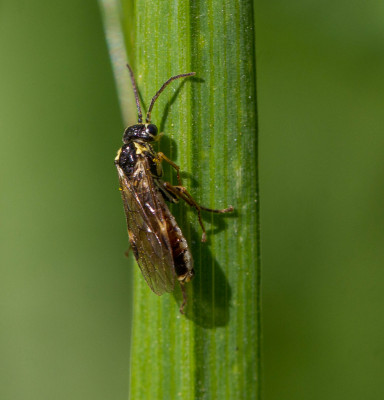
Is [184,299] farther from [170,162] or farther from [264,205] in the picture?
[264,205]

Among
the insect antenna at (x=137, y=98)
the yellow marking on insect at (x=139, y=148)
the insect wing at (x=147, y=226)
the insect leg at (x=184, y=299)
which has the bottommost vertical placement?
the insect leg at (x=184, y=299)

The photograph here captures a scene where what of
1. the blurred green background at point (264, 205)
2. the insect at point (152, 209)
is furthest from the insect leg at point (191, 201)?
the blurred green background at point (264, 205)

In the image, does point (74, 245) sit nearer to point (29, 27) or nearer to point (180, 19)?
point (29, 27)

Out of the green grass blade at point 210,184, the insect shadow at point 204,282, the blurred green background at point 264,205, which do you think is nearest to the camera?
the green grass blade at point 210,184

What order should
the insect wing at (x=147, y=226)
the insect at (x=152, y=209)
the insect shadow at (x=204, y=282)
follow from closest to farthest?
1. the insect shadow at (x=204, y=282)
2. the insect at (x=152, y=209)
3. the insect wing at (x=147, y=226)

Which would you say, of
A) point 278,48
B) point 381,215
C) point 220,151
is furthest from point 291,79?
point 220,151

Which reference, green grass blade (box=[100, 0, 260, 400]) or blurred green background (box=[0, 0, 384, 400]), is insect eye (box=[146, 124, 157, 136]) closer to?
green grass blade (box=[100, 0, 260, 400])

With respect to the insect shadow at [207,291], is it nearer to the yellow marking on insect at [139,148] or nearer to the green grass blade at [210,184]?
the green grass blade at [210,184]

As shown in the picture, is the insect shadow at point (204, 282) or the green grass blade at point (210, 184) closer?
the green grass blade at point (210, 184)

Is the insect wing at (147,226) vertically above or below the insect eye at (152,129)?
below
